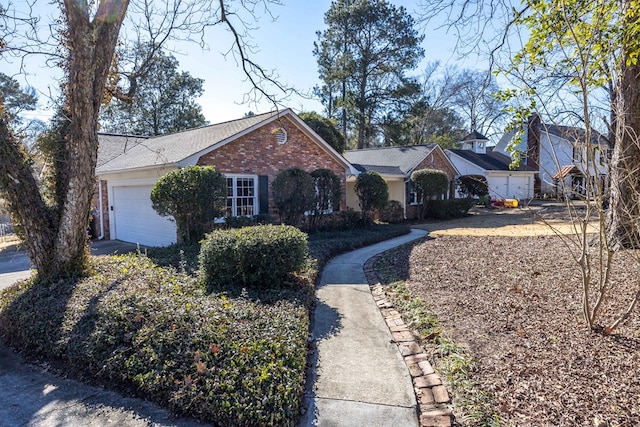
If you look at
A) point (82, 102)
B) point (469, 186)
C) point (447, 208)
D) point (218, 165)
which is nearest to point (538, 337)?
point (82, 102)

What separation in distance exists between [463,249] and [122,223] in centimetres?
1144

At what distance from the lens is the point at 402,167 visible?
20.5 metres

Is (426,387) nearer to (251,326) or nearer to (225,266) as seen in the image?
(251,326)

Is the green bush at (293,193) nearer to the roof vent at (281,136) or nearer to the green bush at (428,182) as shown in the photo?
the roof vent at (281,136)

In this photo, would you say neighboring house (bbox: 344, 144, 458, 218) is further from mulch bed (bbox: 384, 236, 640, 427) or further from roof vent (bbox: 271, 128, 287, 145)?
mulch bed (bbox: 384, 236, 640, 427)

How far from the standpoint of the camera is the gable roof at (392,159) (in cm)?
1967

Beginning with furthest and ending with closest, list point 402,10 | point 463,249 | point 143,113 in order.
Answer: point 143,113, point 402,10, point 463,249

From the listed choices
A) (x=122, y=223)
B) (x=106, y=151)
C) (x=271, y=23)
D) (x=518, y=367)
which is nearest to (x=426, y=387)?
(x=518, y=367)

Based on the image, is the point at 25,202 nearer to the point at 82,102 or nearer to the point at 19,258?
the point at 82,102

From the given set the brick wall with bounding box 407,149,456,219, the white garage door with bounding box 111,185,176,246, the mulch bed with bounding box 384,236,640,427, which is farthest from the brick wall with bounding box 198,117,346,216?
the brick wall with bounding box 407,149,456,219

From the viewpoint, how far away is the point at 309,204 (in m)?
12.7

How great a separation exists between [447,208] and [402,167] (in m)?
3.22

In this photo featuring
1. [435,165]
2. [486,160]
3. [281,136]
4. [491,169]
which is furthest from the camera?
[486,160]

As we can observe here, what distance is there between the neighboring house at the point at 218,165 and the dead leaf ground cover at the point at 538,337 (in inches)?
252
